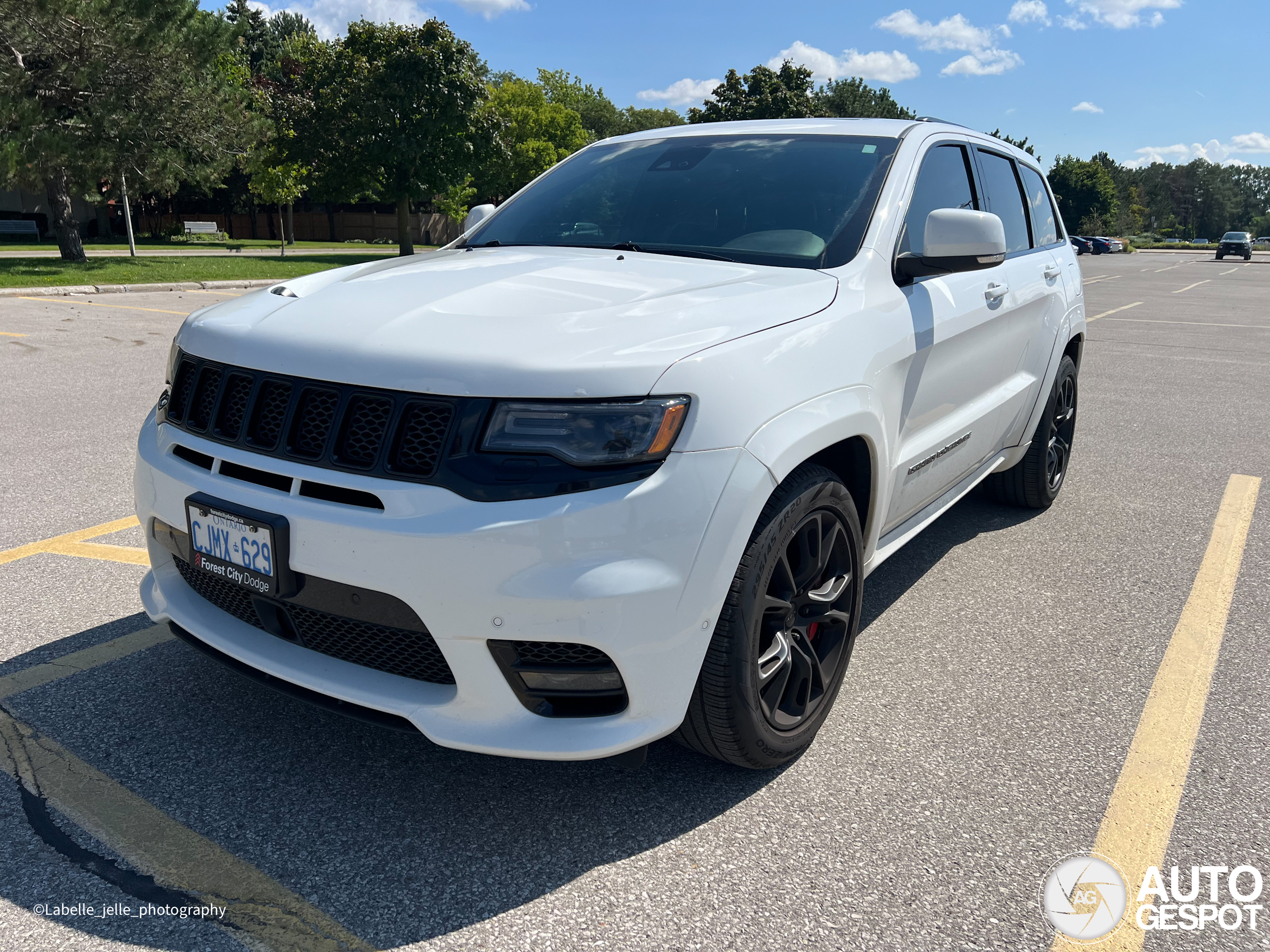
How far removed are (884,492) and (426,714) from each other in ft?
4.93

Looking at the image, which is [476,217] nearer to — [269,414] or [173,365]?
[173,365]

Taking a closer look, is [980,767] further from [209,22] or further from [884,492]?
[209,22]

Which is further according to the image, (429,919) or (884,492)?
(884,492)

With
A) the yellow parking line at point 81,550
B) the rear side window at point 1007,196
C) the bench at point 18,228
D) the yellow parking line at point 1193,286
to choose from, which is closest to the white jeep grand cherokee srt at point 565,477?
the rear side window at point 1007,196

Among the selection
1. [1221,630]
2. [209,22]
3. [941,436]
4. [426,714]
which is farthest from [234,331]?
[209,22]

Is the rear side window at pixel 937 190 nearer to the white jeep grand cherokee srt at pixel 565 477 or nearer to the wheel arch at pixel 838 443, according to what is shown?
the white jeep grand cherokee srt at pixel 565 477

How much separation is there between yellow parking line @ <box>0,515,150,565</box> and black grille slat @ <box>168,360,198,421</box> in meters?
1.52

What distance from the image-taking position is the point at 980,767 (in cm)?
273

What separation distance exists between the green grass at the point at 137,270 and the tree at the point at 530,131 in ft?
107

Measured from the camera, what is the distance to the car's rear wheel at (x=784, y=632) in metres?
2.32

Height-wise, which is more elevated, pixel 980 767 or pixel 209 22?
pixel 209 22

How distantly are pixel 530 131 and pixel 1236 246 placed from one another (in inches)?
1926

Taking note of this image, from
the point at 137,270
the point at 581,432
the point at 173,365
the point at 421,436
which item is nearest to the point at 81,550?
the point at 173,365

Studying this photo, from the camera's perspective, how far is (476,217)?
4.32 meters
